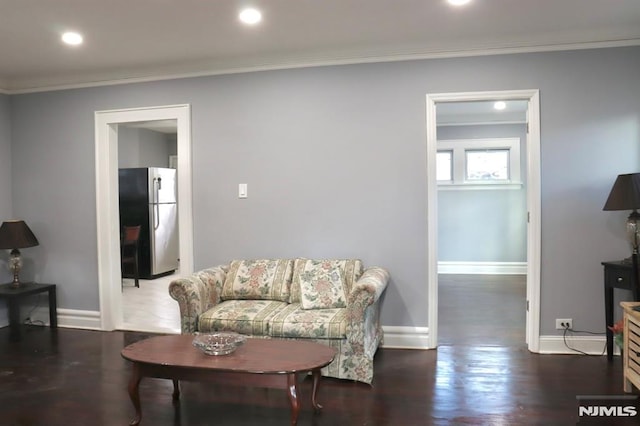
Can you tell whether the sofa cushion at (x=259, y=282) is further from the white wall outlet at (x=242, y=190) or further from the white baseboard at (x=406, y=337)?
the white baseboard at (x=406, y=337)

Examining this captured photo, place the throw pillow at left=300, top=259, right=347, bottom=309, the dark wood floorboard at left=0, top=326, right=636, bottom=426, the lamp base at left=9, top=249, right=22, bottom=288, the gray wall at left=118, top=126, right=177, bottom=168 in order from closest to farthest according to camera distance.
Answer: the dark wood floorboard at left=0, top=326, right=636, bottom=426 → the throw pillow at left=300, top=259, right=347, bottom=309 → the lamp base at left=9, top=249, right=22, bottom=288 → the gray wall at left=118, top=126, right=177, bottom=168

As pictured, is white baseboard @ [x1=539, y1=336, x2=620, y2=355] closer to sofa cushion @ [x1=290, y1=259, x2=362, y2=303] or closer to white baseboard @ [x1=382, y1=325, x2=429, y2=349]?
white baseboard @ [x1=382, y1=325, x2=429, y2=349]

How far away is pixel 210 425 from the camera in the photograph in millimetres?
2406

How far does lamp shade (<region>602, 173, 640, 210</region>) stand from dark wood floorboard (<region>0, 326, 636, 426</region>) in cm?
112

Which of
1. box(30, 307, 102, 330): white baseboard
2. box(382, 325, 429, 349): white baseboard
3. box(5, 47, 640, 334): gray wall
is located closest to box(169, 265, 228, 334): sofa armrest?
box(5, 47, 640, 334): gray wall

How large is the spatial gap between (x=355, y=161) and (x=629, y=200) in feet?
6.31

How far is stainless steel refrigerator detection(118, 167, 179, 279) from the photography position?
6824 millimetres

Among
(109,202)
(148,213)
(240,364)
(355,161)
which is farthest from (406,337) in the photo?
(148,213)

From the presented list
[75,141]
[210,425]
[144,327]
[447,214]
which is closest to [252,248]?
[144,327]

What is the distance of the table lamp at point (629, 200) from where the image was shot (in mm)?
2992

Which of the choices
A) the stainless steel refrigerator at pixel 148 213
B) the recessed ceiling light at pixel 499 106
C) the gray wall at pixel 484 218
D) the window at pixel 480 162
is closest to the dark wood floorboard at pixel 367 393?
the stainless steel refrigerator at pixel 148 213

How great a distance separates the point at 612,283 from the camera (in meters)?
3.21

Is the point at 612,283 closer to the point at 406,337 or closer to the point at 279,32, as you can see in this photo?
the point at 406,337

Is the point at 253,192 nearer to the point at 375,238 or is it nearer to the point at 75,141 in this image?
the point at 375,238
